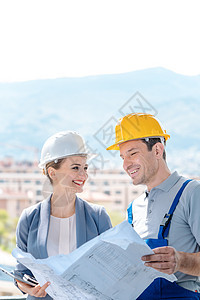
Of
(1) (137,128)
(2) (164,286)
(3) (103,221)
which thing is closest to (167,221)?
(2) (164,286)

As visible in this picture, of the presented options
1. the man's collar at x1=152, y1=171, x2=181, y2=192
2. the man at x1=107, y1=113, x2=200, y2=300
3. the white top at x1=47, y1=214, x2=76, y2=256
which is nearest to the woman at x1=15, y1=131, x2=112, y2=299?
the white top at x1=47, y1=214, x2=76, y2=256

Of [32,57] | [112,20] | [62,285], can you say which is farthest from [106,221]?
[32,57]

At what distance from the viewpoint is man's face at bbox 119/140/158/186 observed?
1.58 metres

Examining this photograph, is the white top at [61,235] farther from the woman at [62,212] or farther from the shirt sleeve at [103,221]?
the shirt sleeve at [103,221]

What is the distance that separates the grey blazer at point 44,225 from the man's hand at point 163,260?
63 cm

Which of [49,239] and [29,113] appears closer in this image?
[49,239]

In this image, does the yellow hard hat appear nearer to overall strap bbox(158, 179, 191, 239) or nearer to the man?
the man

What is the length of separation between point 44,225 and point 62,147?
347mm

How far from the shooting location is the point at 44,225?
6.08 feet

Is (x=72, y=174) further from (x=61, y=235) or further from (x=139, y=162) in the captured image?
(x=139, y=162)

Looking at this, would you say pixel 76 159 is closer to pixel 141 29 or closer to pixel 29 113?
Answer: pixel 141 29

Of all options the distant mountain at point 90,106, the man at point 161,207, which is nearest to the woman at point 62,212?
the man at point 161,207

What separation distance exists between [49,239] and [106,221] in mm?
250

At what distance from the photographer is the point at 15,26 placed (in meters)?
37.2
